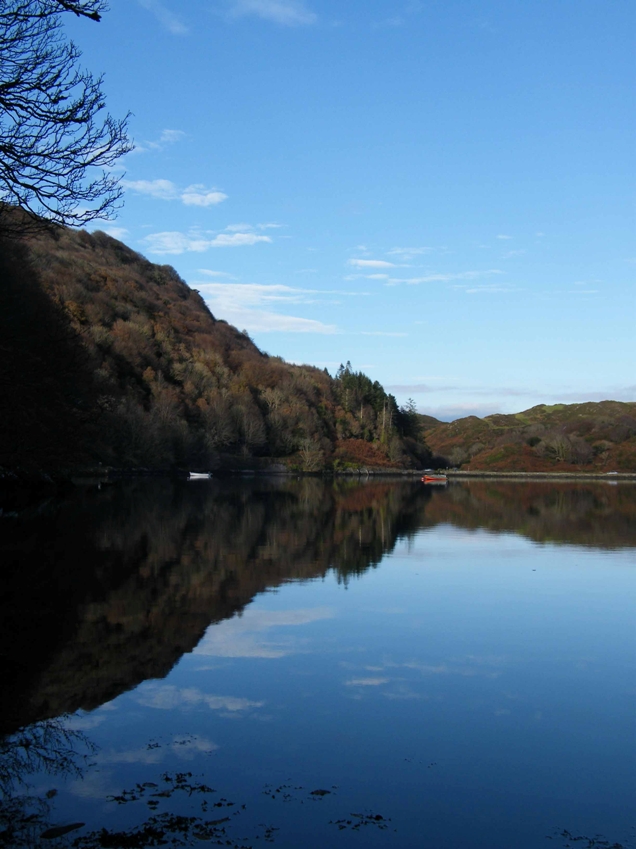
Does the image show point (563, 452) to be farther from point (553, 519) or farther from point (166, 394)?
point (553, 519)

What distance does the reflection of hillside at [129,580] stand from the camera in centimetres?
966

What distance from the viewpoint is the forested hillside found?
32.8m

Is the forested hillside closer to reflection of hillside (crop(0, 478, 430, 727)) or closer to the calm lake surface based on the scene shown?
reflection of hillside (crop(0, 478, 430, 727))

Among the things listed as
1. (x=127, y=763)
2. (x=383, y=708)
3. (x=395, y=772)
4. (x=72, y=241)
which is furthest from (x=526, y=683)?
(x=72, y=241)

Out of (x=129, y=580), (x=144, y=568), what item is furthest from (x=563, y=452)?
(x=129, y=580)

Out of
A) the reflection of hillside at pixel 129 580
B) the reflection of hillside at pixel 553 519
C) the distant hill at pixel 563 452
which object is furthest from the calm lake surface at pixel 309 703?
the distant hill at pixel 563 452

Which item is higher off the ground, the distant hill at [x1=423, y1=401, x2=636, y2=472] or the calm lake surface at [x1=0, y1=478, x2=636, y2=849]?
the distant hill at [x1=423, y1=401, x2=636, y2=472]

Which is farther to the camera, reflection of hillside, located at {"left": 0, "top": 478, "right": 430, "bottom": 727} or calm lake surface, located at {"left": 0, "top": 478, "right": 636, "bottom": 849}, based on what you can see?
reflection of hillside, located at {"left": 0, "top": 478, "right": 430, "bottom": 727}

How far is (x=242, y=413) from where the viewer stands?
124062 mm

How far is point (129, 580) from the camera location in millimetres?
15992

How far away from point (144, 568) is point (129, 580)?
1.71 metres

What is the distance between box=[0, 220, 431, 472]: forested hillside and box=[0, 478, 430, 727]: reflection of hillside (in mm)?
→ 4071

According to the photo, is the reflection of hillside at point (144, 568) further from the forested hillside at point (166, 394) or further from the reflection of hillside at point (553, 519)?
the forested hillside at point (166, 394)

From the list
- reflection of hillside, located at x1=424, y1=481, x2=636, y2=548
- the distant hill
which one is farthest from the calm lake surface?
the distant hill
